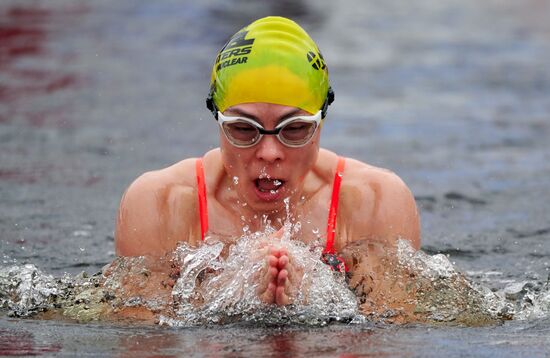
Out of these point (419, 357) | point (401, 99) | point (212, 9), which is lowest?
point (419, 357)

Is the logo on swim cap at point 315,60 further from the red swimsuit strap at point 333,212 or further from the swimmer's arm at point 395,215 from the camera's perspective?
the swimmer's arm at point 395,215

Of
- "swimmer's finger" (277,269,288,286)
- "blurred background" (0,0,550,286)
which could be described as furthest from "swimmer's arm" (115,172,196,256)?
"blurred background" (0,0,550,286)

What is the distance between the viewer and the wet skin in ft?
18.6

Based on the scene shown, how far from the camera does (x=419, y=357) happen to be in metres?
4.70

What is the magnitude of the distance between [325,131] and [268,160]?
6.76m

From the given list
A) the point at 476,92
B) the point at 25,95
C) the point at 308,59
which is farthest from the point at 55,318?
the point at 476,92

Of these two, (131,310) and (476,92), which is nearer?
(131,310)

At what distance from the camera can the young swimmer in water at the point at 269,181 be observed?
5434mm

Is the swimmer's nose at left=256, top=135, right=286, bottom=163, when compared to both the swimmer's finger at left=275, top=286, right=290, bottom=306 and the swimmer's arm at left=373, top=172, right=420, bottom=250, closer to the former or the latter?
the swimmer's finger at left=275, top=286, right=290, bottom=306

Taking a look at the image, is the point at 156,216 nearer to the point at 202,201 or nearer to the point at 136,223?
the point at 136,223

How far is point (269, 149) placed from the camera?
5348mm

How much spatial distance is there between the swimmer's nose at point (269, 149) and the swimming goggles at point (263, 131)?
0.02 metres

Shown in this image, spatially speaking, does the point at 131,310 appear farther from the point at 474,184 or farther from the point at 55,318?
the point at 474,184

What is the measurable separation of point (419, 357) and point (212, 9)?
1496 cm
